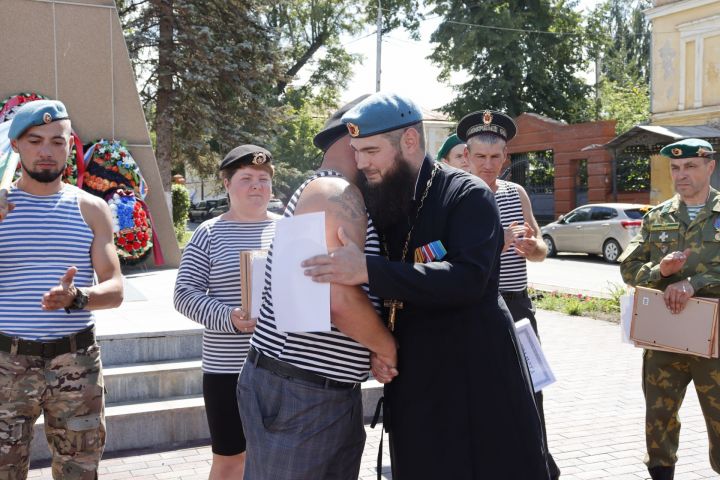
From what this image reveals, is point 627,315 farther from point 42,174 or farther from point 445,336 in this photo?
point 42,174

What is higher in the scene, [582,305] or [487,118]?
[487,118]

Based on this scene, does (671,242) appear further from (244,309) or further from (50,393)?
(50,393)

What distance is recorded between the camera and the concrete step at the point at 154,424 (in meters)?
4.75

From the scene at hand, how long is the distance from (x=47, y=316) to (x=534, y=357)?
2.26 meters

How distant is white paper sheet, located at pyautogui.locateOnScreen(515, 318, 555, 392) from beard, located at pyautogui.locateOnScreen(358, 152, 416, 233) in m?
1.58

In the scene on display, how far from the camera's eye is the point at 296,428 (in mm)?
2242

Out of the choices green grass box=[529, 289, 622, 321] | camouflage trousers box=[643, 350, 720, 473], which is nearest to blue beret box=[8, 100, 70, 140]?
camouflage trousers box=[643, 350, 720, 473]

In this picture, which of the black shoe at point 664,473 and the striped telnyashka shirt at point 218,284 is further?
the black shoe at point 664,473

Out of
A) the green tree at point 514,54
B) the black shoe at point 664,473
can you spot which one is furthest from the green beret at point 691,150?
the green tree at point 514,54

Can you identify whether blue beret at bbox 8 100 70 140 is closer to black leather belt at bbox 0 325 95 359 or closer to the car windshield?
black leather belt at bbox 0 325 95 359

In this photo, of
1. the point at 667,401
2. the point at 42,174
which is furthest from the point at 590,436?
the point at 42,174

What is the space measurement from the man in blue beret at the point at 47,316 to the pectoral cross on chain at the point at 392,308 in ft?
4.51

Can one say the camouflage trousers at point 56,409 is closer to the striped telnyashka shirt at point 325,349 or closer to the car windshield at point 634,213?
the striped telnyashka shirt at point 325,349

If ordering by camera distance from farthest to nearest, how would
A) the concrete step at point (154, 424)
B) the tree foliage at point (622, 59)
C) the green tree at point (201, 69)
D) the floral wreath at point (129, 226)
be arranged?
1. the tree foliage at point (622, 59)
2. the green tree at point (201, 69)
3. the floral wreath at point (129, 226)
4. the concrete step at point (154, 424)
